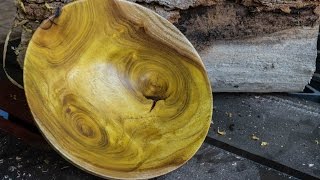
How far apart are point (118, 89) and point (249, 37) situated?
586 mm

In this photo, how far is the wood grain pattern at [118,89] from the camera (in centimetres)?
135

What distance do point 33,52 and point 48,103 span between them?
0.48 feet

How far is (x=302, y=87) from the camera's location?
6.50 ft

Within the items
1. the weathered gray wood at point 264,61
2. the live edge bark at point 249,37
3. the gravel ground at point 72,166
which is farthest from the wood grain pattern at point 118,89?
the weathered gray wood at point 264,61

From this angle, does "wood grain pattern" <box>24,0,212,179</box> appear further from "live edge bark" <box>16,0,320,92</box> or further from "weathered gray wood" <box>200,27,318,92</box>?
"weathered gray wood" <box>200,27,318,92</box>

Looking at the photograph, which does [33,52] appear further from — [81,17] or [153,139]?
[153,139]

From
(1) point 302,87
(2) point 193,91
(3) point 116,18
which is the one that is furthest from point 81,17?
(1) point 302,87

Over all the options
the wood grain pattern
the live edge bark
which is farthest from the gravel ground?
the live edge bark

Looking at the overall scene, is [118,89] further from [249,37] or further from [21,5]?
[249,37]

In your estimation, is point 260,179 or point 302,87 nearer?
point 260,179

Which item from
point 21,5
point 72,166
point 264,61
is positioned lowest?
point 72,166

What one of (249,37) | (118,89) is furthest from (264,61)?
(118,89)

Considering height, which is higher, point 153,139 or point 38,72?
point 38,72

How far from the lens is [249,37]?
185cm
